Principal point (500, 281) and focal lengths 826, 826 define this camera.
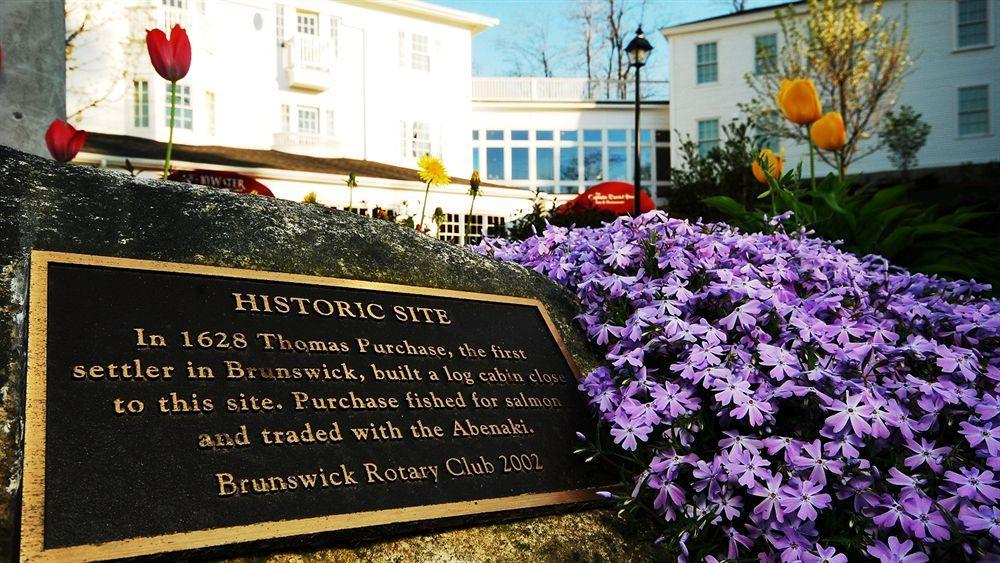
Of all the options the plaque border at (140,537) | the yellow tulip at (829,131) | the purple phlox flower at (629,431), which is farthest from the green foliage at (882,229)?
the plaque border at (140,537)

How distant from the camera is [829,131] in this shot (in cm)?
499

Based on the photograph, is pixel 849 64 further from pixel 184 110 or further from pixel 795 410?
pixel 795 410

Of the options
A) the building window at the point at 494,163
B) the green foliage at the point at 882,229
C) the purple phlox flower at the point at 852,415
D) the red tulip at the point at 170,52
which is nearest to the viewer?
the purple phlox flower at the point at 852,415

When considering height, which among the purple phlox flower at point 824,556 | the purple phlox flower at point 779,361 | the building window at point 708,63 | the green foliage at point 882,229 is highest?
the building window at point 708,63

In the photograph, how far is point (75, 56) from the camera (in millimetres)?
19922

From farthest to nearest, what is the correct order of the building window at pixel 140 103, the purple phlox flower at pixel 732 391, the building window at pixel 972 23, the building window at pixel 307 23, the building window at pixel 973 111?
the building window at pixel 972 23
the building window at pixel 973 111
the building window at pixel 307 23
the building window at pixel 140 103
the purple phlox flower at pixel 732 391

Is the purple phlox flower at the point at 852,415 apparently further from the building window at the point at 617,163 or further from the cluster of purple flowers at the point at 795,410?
the building window at the point at 617,163

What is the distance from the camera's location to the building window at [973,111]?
2711 centimetres

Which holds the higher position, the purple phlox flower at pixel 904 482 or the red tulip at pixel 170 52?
the red tulip at pixel 170 52

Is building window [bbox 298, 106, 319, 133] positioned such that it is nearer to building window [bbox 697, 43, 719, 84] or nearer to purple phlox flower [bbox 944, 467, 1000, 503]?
building window [bbox 697, 43, 719, 84]

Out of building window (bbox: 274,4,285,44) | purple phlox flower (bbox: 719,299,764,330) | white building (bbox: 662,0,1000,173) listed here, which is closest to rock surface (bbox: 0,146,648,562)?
purple phlox flower (bbox: 719,299,764,330)

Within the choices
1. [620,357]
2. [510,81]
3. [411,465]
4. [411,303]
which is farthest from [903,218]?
[510,81]

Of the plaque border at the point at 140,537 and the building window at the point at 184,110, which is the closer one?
the plaque border at the point at 140,537

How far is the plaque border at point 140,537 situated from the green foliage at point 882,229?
100 inches
